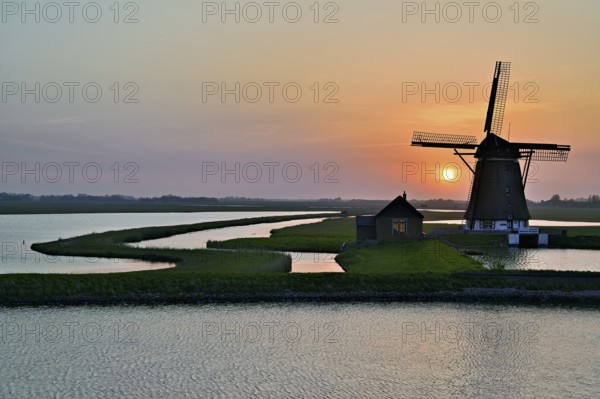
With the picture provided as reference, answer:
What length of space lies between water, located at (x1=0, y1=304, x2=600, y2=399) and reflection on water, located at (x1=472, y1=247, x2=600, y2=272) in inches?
570

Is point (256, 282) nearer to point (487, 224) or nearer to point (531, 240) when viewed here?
point (487, 224)

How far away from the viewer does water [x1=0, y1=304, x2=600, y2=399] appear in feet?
61.4

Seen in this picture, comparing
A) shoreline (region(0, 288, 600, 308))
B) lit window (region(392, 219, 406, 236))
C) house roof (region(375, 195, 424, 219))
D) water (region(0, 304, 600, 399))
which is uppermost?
house roof (region(375, 195, 424, 219))

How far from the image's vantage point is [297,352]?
2253 centimetres

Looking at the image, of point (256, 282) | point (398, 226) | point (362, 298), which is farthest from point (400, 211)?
point (256, 282)

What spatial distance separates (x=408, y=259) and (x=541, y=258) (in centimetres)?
1227

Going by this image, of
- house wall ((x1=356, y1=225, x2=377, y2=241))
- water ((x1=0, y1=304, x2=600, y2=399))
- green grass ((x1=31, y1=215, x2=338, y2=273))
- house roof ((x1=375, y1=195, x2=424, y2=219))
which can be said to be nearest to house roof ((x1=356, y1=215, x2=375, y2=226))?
house wall ((x1=356, y1=225, x2=377, y2=241))

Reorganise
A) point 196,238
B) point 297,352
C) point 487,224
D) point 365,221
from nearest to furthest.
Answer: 1. point 297,352
2. point 365,221
3. point 487,224
4. point 196,238

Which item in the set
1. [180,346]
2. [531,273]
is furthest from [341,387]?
[531,273]

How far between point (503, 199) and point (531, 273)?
2763 cm

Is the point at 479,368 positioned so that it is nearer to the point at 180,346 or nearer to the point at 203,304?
the point at 180,346

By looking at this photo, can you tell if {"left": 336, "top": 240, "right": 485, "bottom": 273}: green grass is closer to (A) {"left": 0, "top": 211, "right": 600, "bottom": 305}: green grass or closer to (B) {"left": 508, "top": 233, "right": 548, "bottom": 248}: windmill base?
(A) {"left": 0, "top": 211, "right": 600, "bottom": 305}: green grass

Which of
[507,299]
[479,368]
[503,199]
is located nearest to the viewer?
[479,368]

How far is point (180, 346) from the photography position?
75.8ft
